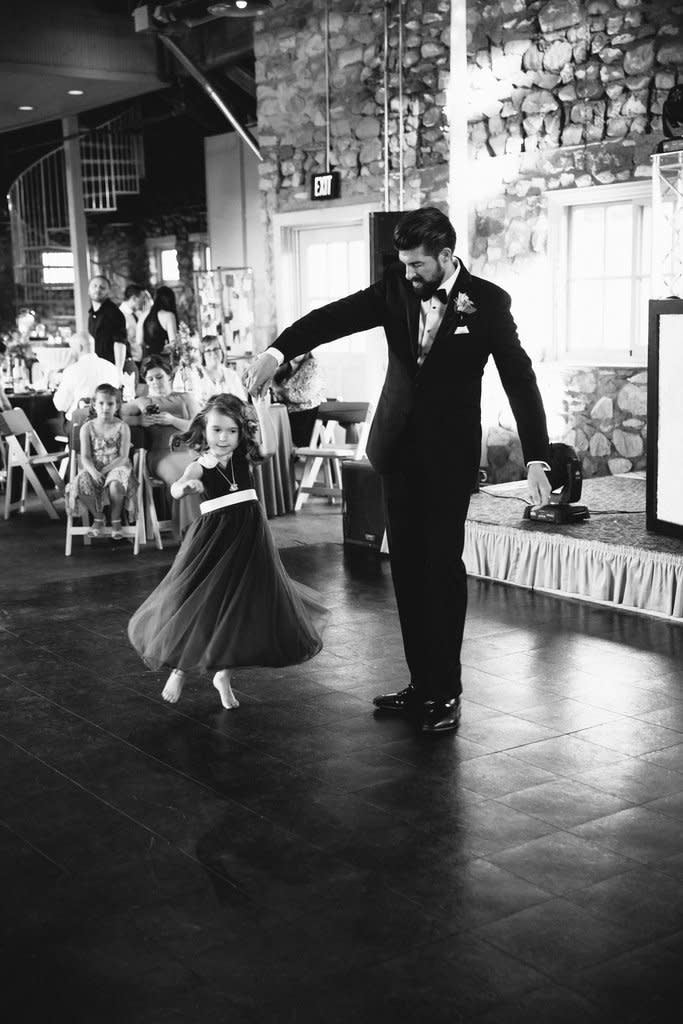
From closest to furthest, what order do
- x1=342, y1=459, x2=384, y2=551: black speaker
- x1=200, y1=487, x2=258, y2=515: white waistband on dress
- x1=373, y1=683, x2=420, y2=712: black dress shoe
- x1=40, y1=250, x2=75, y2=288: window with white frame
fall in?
x1=373, y1=683, x2=420, y2=712: black dress shoe < x1=200, y1=487, x2=258, y2=515: white waistband on dress < x1=342, y1=459, x2=384, y2=551: black speaker < x1=40, y1=250, x2=75, y2=288: window with white frame

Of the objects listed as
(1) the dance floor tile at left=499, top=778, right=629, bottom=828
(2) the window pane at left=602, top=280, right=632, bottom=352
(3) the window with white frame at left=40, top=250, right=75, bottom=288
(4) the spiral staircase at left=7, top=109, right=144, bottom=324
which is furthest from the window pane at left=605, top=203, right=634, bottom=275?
(3) the window with white frame at left=40, top=250, right=75, bottom=288

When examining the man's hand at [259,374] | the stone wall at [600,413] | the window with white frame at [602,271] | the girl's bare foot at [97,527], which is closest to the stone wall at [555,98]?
the window with white frame at [602,271]

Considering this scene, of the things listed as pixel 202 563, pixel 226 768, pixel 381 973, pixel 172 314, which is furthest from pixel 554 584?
pixel 172 314

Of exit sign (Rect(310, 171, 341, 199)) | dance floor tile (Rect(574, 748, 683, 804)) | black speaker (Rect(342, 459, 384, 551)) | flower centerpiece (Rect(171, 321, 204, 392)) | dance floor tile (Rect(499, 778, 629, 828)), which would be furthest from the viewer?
exit sign (Rect(310, 171, 341, 199))

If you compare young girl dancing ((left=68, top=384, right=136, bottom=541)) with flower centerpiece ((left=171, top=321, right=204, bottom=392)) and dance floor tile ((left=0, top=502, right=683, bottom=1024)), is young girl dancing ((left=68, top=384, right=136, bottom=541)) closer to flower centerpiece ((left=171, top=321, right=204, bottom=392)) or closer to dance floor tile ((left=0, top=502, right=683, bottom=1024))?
flower centerpiece ((left=171, top=321, right=204, bottom=392))

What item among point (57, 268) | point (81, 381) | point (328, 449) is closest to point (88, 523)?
point (81, 381)

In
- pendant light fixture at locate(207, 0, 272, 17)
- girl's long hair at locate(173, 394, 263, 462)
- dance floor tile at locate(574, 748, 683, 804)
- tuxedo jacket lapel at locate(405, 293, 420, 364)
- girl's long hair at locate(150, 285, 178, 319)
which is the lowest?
dance floor tile at locate(574, 748, 683, 804)

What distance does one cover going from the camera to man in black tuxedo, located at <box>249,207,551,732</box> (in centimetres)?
381

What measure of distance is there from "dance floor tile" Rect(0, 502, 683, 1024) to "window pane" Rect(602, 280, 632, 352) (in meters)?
3.24

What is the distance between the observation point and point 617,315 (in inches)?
321

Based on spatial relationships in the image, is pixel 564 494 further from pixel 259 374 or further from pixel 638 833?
pixel 638 833

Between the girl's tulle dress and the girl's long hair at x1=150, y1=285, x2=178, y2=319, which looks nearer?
the girl's tulle dress

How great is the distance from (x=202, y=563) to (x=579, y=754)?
1.46 metres

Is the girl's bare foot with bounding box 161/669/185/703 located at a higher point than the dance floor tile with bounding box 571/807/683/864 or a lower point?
higher
